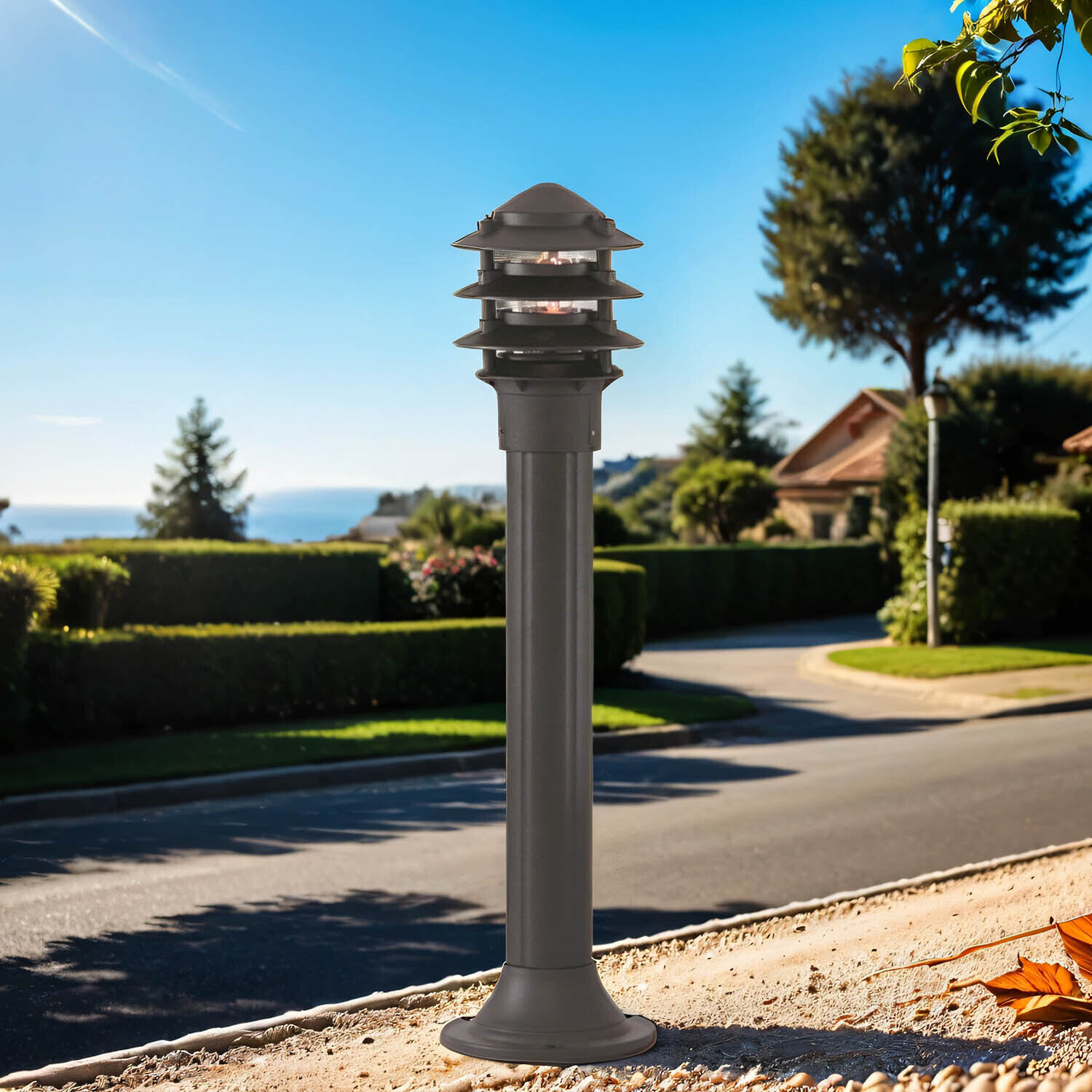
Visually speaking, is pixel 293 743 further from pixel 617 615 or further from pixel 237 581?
pixel 237 581

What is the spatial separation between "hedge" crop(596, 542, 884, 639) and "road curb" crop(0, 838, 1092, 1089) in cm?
1746

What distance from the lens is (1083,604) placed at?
22.0 metres

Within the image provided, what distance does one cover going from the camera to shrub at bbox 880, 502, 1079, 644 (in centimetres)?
1936

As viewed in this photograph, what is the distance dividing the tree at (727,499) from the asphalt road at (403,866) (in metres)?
24.6

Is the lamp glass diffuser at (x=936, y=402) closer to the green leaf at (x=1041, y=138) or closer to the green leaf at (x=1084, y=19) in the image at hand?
the green leaf at (x=1041, y=138)

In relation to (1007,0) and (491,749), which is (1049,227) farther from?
(1007,0)

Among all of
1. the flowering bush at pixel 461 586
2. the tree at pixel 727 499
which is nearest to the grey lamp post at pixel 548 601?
the flowering bush at pixel 461 586

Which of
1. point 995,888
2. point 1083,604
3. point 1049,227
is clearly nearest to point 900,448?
point 1083,604

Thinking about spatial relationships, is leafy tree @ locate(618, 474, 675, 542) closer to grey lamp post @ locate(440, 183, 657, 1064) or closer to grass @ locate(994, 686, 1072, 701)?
grass @ locate(994, 686, 1072, 701)

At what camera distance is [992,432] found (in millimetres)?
30000

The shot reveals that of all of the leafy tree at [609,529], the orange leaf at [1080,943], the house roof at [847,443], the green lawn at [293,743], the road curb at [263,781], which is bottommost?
the road curb at [263,781]

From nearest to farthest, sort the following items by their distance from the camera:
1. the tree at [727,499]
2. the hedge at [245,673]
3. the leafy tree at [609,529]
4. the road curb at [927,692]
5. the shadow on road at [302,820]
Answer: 1. the shadow on road at [302,820]
2. the hedge at [245,673]
3. the road curb at [927,692]
4. the leafy tree at [609,529]
5. the tree at [727,499]

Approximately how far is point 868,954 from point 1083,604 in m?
19.5

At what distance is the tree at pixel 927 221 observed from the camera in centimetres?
3716
